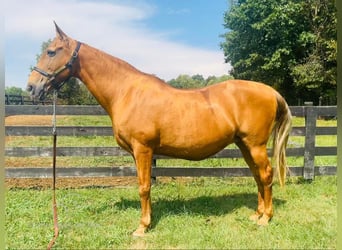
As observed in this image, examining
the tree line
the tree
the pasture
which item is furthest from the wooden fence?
the tree

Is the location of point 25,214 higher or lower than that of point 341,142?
lower

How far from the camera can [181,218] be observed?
3.84 m

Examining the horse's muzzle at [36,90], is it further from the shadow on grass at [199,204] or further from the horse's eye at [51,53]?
the shadow on grass at [199,204]

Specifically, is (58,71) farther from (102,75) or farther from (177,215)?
(177,215)

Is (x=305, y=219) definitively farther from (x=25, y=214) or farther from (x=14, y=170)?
(x=14, y=170)

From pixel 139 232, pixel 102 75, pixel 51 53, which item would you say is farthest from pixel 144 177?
pixel 51 53

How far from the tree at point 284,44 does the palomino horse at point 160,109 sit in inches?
645

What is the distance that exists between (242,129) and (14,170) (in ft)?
12.9

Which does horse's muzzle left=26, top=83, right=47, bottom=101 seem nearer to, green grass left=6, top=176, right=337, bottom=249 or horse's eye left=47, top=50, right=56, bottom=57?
horse's eye left=47, top=50, right=56, bottom=57

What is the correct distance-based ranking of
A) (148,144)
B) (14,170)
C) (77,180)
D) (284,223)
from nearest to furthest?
1. (148,144)
2. (284,223)
3. (14,170)
4. (77,180)

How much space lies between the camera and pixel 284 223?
12.2ft

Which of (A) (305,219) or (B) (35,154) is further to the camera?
(B) (35,154)

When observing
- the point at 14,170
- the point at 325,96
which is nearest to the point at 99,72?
the point at 14,170

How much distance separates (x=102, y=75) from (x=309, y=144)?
3977 millimetres
